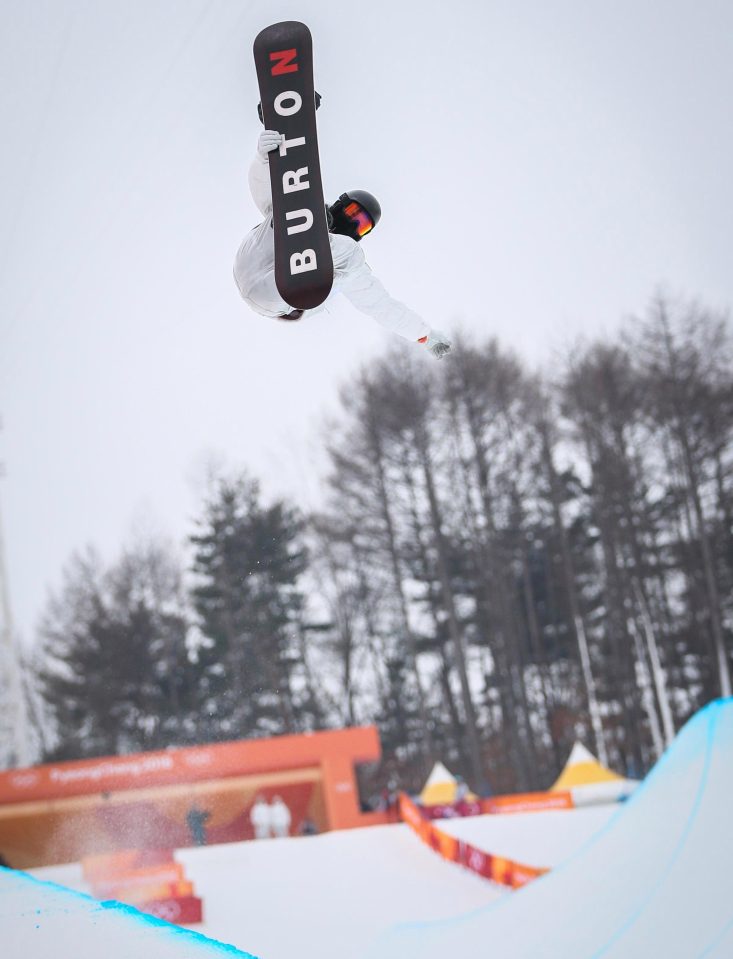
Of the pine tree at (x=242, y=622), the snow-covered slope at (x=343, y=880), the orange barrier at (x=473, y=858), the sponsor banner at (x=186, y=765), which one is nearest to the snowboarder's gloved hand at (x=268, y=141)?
the snow-covered slope at (x=343, y=880)

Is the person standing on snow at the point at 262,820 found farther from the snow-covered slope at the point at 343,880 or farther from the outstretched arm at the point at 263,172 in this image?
the outstretched arm at the point at 263,172

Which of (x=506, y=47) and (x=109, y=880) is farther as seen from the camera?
(x=506, y=47)

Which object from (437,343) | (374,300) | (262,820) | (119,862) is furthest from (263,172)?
(262,820)

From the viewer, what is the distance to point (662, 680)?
2058 cm

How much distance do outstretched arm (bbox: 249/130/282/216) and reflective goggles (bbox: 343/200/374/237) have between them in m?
0.34

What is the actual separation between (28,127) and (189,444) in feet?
41.6

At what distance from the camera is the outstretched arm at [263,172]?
13.9 ft

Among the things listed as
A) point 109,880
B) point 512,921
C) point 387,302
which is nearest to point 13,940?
point 512,921

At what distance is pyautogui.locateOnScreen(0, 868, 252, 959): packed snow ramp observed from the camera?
3719mm

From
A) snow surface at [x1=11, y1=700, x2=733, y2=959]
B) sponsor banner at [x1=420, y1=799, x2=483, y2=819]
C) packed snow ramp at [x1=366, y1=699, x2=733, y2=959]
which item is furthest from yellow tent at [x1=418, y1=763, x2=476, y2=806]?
packed snow ramp at [x1=366, y1=699, x2=733, y2=959]

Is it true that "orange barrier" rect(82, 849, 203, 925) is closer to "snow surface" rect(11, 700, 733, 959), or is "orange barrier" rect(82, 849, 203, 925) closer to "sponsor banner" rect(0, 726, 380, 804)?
"snow surface" rect(11, 700, 733, 959)

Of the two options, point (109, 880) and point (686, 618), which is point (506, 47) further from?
point (686, 618)

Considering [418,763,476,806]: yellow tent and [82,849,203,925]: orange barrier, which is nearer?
[82,849,203,925]: orange barrier

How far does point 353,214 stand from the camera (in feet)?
14.7
